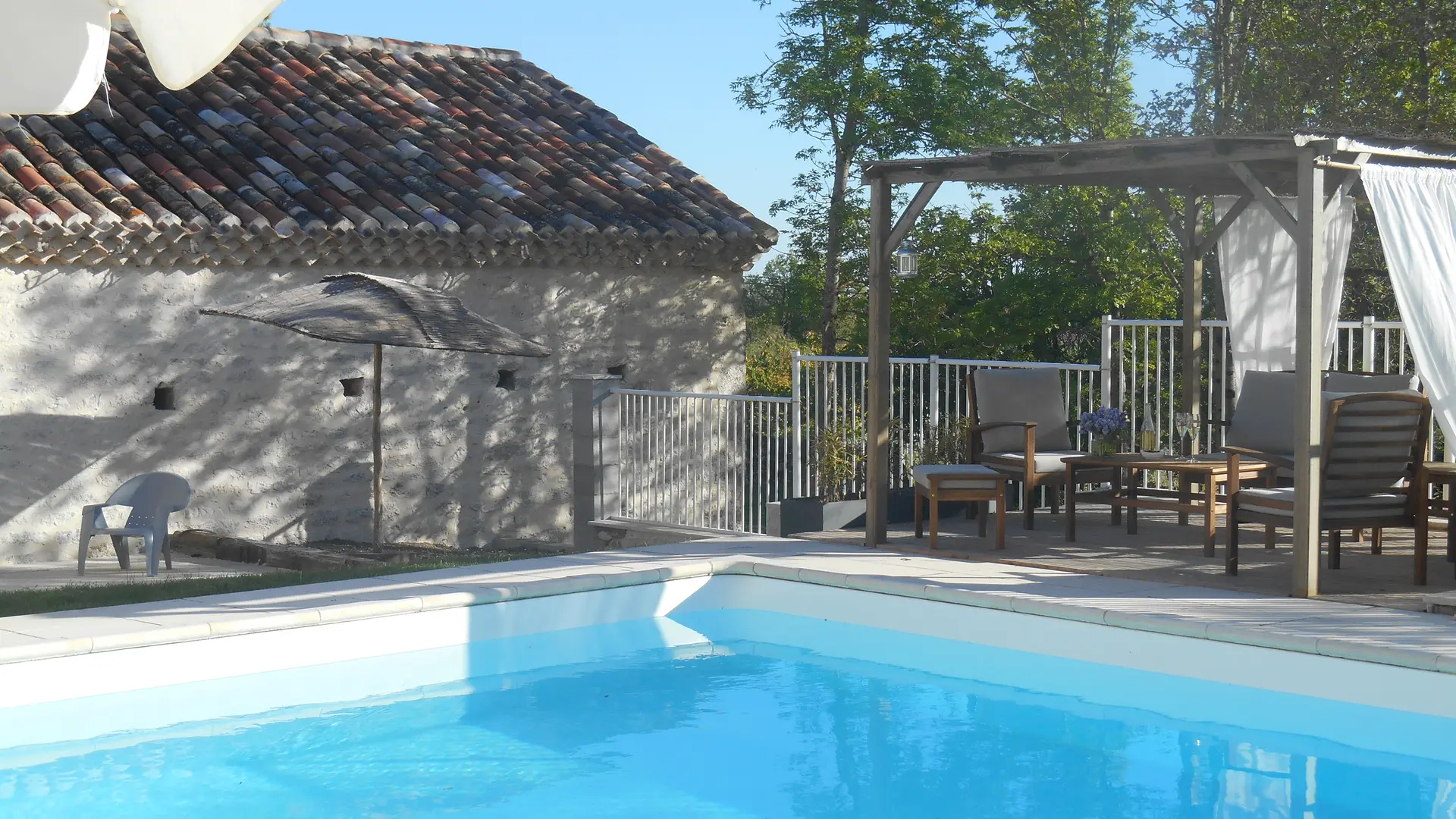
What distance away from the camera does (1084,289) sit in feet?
59.5

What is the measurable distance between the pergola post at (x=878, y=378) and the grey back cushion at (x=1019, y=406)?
0.84 metres

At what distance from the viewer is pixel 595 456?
1075 centimetres

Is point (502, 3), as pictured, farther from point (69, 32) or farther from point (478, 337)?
point (69, 32)

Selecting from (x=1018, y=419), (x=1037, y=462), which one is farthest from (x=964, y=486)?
(x=1018, y=419)

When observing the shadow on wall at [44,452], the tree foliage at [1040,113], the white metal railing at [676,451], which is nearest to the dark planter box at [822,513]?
the white metal railing at [676,451]

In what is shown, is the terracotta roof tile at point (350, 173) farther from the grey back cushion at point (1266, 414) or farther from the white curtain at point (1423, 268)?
the white curtain at point (1423, 268)

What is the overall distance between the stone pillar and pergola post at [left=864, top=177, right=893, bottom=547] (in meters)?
2.37

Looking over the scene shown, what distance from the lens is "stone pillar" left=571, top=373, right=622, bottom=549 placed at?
10.7 metres

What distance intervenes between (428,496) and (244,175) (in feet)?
9.78

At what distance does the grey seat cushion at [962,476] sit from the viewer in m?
Result: 8.55

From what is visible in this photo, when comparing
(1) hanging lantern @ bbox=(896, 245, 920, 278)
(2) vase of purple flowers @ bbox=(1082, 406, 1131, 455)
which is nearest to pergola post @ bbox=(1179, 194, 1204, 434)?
(2) vase of purple flowers @ bbox=(1082, 406, 1131, 455)

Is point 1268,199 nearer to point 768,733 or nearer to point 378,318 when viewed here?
point 768,733

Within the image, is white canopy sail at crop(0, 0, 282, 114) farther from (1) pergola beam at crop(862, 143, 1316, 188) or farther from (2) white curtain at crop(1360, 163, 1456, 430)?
(2) white curtain at crop(1360, 163, 1456, 430)

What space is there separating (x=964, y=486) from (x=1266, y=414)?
195 centimetres
